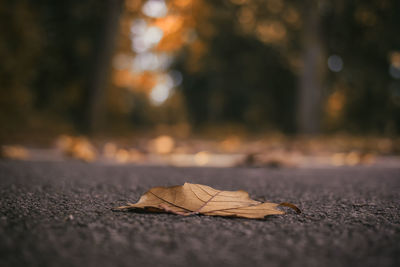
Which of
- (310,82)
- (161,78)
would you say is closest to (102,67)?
(310,82)

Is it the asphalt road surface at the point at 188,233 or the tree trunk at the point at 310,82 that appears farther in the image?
the tree trunk at the point at 310,82

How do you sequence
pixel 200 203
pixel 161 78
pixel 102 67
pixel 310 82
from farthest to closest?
pixel 161 78 < pixel 310 82 < pixel 102 67 < pixel 200 203

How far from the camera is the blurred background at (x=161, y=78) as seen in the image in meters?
4.80

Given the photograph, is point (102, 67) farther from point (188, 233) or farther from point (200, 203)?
point (188, 233)

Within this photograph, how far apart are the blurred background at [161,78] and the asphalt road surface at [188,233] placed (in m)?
1.74

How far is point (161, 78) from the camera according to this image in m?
12.6

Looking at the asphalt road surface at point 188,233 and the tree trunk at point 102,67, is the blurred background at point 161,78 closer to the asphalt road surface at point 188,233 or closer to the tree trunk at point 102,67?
the tree trunk at point 102,67

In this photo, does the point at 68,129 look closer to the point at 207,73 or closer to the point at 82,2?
the point at 82,2

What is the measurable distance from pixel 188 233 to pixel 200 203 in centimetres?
25

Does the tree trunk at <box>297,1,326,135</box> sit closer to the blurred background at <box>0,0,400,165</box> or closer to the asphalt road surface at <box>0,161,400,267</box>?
the blurred background at <box>0,0,400,165</box>

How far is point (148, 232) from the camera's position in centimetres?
89

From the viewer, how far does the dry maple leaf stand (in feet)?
3.55

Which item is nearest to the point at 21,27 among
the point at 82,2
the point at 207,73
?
the point at 82,2

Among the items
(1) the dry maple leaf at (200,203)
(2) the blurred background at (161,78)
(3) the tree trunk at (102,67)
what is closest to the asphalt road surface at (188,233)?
(1) the dry maple leaf at (200,203)
